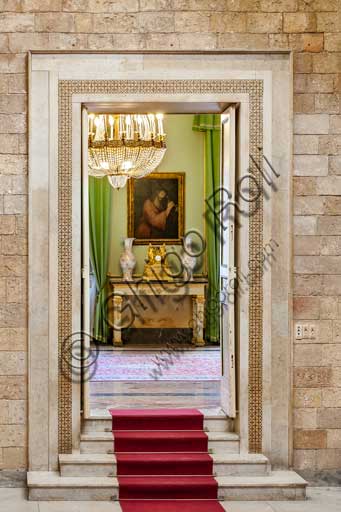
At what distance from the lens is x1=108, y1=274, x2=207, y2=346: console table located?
10688 millimetres

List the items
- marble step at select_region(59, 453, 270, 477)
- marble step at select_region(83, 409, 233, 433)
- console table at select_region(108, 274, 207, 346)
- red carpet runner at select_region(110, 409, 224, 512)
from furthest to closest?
console table at select_region(108, 274, 207, 346) < marble step at select_region(83, 409, 233, 433) < marble step at select_region(59, 453, 270, 477) < red carpet runner at select_region(110, 409, 224, 512)

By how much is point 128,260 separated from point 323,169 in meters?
5.61

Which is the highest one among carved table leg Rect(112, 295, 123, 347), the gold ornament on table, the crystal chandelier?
the crystal chandelier

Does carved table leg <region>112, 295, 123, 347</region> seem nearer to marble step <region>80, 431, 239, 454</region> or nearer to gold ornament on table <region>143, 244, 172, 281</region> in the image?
gold ornament on table <region>143, 244, 172, 281</region>

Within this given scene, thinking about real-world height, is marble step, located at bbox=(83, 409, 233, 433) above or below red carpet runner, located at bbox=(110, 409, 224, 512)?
above

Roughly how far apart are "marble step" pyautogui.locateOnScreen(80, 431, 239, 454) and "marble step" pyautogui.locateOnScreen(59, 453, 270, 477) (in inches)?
2.0

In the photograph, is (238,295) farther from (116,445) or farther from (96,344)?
(96,344)

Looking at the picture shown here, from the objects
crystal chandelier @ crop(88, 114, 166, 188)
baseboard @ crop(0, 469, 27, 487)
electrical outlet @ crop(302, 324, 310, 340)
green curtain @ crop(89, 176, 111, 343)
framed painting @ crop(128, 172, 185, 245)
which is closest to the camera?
baseboard @ crop(0, 469, 27, 487)

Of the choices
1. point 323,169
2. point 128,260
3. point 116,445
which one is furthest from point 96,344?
point 323,169

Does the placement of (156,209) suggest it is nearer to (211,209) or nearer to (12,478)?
(211,209)

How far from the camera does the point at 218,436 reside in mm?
5594

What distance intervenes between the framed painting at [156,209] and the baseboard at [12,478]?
5887mm

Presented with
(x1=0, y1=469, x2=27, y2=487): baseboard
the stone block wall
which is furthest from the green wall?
(x1=0, y1=469, x2=27, y2=487): baseboard

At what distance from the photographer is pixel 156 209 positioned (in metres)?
11.0
